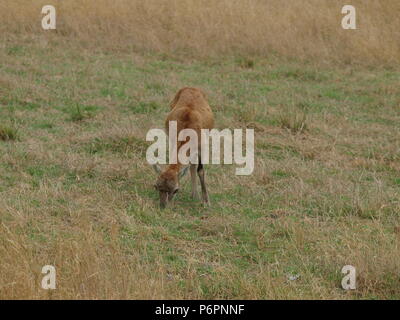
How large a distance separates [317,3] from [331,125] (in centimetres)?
647

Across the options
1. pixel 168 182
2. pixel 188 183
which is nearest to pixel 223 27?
pixel 188 183

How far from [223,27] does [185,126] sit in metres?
8.45

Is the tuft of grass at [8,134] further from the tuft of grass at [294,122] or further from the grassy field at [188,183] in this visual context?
the tuft of grass at [294,122]

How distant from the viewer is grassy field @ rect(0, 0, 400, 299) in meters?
5.92

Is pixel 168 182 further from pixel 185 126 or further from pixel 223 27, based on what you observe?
pixel 223 27

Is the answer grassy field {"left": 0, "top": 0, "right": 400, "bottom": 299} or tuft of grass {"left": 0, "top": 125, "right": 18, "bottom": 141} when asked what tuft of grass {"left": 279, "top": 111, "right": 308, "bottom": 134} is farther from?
tuft of grass {"left": 0, "top": 125, "right": 18, "bottom": 141}

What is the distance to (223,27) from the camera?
1603 cm

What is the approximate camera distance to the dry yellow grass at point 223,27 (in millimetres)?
15492

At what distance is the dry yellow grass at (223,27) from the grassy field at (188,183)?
288 mm

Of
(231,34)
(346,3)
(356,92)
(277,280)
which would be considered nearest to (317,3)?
(346,3)

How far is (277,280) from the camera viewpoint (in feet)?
19.2

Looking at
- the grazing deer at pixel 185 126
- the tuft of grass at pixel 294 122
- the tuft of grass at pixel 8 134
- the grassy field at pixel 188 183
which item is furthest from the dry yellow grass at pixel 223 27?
the grazing deer at pixel 185 126

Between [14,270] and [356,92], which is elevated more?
[356,92]
